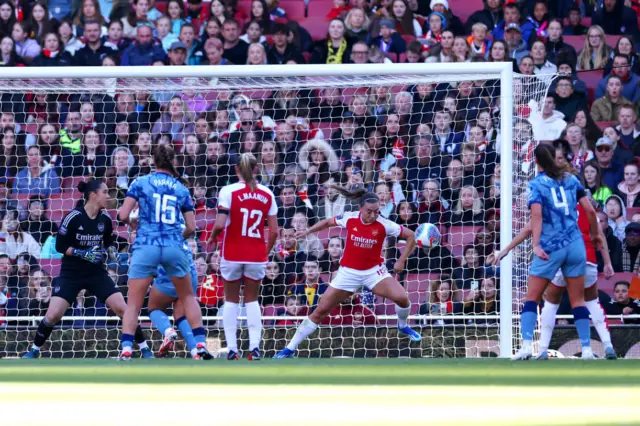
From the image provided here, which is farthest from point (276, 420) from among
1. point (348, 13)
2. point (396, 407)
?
point (348, 13)

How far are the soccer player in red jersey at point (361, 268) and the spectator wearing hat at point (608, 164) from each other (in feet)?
13.4

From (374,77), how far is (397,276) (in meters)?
2.32

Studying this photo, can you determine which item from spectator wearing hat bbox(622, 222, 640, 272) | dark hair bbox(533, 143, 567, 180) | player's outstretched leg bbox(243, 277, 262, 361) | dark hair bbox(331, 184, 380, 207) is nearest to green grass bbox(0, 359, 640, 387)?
player's outstretched leg bbox(243, 277, 262, 361)

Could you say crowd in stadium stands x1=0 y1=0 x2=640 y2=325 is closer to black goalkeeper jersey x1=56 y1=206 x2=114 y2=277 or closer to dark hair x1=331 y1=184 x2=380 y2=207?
dark hair x1=331 y1=184 x2=380 y2=207

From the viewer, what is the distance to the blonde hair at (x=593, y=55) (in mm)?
15820

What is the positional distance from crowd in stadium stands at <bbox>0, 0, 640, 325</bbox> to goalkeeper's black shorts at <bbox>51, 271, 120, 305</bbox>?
211cm

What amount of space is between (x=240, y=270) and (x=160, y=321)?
883 mm

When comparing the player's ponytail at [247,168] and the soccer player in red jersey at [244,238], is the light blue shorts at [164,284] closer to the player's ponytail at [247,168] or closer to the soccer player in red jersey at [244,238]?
the soccer player in red jersey at [244,238]

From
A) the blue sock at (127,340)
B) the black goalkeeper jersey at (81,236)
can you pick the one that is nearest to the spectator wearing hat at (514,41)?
the black goalkeeper jersey at (81,236)

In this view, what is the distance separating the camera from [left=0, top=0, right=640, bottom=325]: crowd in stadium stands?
13328mm

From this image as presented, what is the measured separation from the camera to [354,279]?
11.1 meters

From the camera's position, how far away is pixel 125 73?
1198 cm

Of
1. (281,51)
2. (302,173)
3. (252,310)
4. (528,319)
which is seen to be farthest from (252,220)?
(281,51)

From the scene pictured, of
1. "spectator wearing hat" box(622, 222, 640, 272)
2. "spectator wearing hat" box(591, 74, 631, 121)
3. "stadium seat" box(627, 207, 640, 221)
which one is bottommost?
"spectator wearing hat" box(622, 222, 640, 272)
